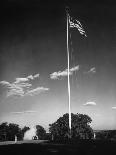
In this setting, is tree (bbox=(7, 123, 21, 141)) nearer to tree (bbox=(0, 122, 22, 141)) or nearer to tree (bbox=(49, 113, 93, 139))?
tree (bbox=(0, 122, 22, 141))

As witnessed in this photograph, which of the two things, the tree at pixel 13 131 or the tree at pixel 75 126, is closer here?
the tree at pixel 75 126

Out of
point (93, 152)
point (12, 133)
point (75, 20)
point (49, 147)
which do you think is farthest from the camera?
point (12, 133)

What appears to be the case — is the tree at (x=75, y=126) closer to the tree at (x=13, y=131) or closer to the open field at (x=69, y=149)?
the tree at (x=13, y=131)

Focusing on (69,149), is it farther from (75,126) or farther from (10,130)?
(10,130)

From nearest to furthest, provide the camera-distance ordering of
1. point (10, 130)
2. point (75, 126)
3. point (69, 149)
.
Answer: point (69, 149), point (75, 126), point (10, 130)

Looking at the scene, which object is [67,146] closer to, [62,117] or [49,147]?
[49,147]

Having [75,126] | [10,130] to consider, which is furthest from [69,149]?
[10,130]

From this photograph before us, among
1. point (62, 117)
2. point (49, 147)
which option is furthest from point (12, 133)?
point (49, 147)

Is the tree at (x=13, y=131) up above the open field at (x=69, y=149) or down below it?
above

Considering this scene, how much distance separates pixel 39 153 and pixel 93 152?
7.12ft

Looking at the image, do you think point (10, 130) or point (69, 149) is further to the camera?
point (10, 130)

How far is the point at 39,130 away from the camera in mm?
109625

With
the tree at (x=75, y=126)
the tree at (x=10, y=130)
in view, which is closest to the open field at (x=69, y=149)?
the tree at (x=75, y=126)

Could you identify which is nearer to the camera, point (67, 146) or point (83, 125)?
point (67, 146)
